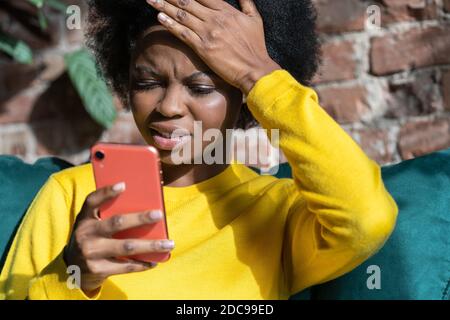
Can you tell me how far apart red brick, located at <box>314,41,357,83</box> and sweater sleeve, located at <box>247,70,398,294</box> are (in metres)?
0.69

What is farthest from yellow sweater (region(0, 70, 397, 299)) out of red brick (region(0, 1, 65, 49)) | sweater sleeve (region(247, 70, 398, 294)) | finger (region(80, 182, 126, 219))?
red brick (region(0, 1, 65, 49))

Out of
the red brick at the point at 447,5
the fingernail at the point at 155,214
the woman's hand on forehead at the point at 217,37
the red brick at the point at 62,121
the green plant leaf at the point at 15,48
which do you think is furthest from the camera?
the red brick at the point at 62,121

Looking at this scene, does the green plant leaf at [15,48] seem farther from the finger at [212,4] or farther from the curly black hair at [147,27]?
the finger at [212,4]

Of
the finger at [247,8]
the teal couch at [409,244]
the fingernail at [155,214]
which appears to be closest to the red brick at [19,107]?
the teal couch at [409,244]

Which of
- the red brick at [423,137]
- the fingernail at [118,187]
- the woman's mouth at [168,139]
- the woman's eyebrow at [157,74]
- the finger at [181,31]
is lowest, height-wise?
the red brick at [423,137]

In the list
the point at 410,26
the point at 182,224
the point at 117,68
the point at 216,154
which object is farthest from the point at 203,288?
the point at 410,26

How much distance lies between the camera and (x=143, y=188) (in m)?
0.90

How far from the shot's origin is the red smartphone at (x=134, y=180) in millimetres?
903

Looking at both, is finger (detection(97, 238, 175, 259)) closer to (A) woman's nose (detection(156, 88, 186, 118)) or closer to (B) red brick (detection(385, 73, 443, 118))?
(A) woman's nose (detection(156, 88, 186, 118))

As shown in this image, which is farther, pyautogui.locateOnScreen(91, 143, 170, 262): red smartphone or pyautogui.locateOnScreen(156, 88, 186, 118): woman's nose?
pyautogui.locateOnScreen(156, 88, 186, 118): woman's nose

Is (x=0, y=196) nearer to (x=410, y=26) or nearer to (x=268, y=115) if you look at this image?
(x=268, y=115)

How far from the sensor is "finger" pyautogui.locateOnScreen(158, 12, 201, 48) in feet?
3.29

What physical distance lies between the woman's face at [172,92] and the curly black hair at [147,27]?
0.05 meters

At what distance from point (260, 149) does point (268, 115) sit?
73cm
